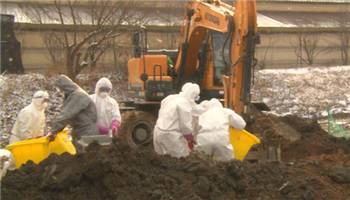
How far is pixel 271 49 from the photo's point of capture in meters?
28.9

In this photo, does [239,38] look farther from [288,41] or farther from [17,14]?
[288,41]

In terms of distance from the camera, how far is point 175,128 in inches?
311

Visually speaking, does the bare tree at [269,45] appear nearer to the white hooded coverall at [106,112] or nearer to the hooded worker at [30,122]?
the white hooded coverall at [106,112]

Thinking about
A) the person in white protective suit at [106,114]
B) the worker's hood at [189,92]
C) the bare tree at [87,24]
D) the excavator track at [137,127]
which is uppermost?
the bare tree at [87,24]

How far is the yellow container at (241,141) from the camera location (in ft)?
26.4

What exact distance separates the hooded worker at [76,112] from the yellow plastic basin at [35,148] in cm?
16

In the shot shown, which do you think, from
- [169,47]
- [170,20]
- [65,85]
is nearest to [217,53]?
[65,85]

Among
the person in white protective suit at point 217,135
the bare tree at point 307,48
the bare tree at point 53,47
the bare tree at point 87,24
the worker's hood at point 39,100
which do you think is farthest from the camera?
the bare tree at point 307,48

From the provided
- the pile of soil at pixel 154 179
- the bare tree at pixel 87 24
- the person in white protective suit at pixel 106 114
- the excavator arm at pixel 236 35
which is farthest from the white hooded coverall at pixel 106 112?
the bare tree at pixel 87 24

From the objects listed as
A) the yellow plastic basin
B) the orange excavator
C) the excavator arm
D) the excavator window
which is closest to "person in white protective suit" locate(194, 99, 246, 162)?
the excavator arm

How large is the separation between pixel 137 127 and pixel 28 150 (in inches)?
164

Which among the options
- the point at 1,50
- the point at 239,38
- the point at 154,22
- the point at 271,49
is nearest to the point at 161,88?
the point at 239,38

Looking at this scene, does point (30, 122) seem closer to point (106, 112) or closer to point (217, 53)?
point (106, 112)

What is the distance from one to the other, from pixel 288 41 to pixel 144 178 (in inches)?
990
